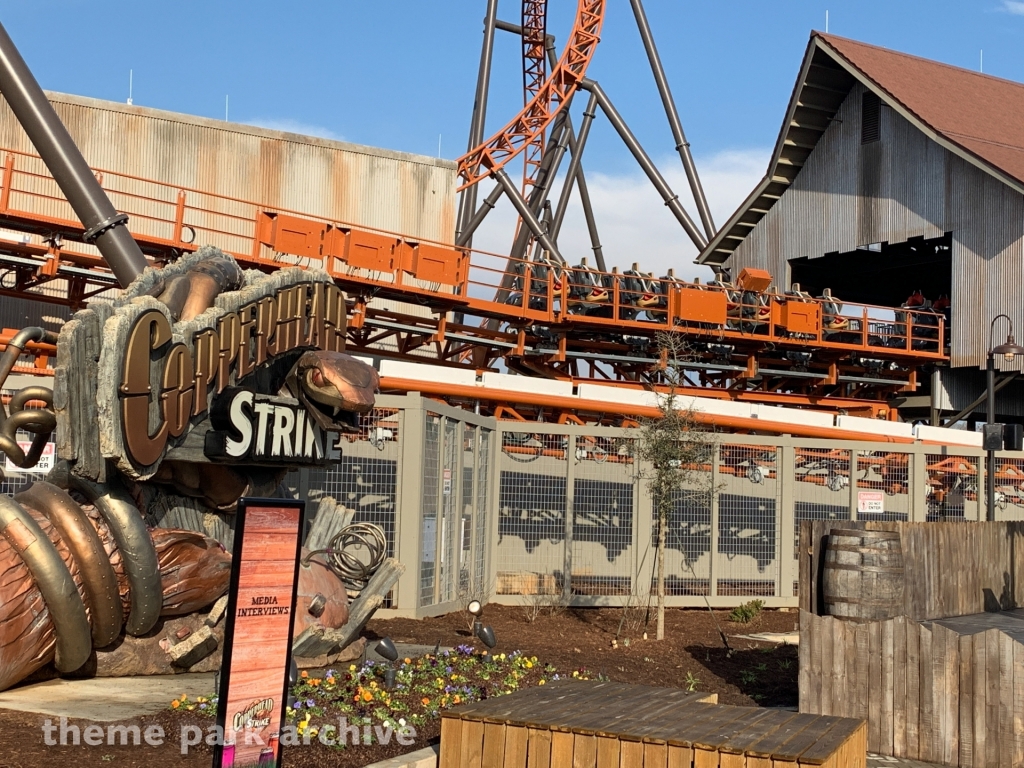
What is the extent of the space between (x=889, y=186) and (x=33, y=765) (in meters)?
30.2

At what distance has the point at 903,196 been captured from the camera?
32.3 m

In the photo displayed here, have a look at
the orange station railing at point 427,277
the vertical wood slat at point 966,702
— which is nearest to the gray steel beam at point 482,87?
the orange station railing at point 427,277

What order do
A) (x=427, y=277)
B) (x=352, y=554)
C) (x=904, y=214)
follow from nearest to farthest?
(x=352, y=554) → (x=427, y=277) → (x=904, y=214)

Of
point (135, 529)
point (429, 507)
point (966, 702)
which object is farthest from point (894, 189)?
point (135, 529)

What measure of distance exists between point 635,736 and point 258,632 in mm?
1896

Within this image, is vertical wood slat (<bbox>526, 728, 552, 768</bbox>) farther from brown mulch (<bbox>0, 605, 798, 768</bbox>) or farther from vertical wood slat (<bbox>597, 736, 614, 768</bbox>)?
brown mulch (<bbox>0, 605, 798, 768</bbox>)

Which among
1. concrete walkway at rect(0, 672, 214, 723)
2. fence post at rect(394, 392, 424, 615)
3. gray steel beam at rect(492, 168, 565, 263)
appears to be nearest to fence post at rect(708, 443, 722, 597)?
fence post at rect(394, 392, 424, 615)

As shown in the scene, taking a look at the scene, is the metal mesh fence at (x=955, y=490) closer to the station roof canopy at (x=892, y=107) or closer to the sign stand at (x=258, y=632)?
the station roof canopy at (x=892, y=107)

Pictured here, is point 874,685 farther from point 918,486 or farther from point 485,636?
point 918,486

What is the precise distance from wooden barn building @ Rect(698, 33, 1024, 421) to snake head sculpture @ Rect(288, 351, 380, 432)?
22766 millimetres

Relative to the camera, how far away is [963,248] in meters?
30.7

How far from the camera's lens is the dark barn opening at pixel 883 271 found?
115 feet

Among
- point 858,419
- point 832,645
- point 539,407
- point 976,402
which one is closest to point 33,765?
point 832,645

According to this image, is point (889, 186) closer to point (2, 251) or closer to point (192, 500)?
point (2, 251)
